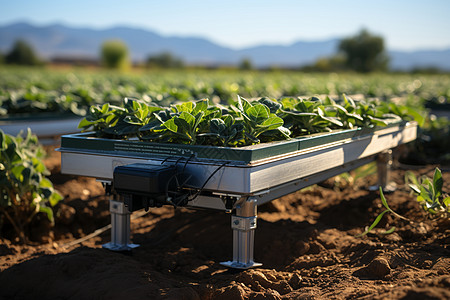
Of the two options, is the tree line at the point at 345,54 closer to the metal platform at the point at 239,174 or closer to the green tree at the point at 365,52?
the green tree at the point at 365,52

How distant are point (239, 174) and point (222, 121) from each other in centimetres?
62

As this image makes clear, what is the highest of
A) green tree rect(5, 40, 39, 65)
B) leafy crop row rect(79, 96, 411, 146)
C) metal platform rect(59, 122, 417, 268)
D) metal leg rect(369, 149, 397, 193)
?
green tree rect(5, 40, 39, 65)

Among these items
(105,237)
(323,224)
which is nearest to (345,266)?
(323,224)

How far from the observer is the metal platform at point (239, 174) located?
307cm

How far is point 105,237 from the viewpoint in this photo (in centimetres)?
485

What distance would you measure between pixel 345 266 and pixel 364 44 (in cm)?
8713

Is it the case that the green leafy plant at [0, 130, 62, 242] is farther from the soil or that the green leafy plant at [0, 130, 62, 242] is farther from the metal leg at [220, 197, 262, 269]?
the metal leg at [220, 197, 262, 269]

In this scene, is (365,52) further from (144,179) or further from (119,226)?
(144,179)

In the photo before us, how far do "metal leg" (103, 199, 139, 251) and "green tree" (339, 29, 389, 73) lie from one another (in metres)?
83.3

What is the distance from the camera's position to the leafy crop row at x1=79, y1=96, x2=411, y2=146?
3.49m

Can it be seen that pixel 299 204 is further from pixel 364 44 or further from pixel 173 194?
pixel 364 44

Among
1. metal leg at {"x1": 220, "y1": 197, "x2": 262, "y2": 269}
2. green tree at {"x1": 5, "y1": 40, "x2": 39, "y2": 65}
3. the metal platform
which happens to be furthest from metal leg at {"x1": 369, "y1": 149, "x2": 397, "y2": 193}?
green tree at {"x1": 5, "y1": 40, "x2": 39, "y2": 65}

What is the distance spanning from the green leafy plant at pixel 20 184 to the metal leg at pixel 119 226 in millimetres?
807

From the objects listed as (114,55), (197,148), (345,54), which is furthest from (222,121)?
(345,54)
